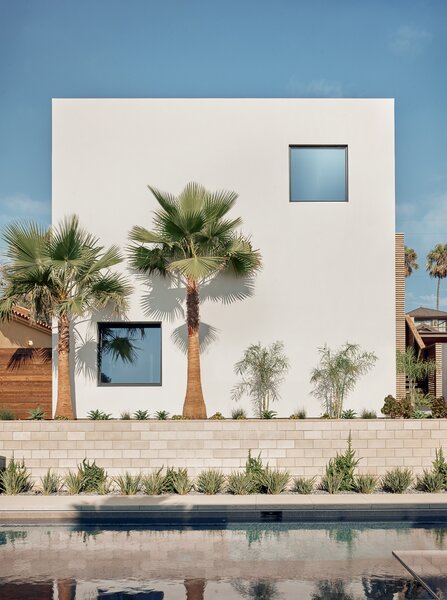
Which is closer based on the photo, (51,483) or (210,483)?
(210,483)

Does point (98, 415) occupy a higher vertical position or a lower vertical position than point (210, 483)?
higher

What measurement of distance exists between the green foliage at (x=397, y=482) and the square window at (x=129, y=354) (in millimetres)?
5629

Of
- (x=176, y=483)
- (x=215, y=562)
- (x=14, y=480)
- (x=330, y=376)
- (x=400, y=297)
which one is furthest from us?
(x=400, y=297)

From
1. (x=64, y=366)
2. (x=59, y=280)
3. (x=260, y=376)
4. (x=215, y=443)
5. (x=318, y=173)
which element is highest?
(x=318, y=173)

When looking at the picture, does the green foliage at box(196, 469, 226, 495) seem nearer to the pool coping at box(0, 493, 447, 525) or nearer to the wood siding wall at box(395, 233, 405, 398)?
the pool coping at box(0, 493, 447, 525)

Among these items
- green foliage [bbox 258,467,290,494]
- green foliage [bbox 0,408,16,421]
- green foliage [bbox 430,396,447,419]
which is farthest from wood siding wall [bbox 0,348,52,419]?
green foliage [bbox 430,396,447,419]

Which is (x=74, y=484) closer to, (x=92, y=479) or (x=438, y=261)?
(x=92, y=479)

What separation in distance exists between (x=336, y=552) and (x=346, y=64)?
13997mm

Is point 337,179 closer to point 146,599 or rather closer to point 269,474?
point 269,474

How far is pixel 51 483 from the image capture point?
1200cm

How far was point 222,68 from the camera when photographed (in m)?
17.3

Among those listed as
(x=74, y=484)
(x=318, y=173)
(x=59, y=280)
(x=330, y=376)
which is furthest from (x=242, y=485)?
(x=318, y=173)

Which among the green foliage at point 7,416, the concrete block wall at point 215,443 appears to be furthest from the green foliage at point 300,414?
the green foliage at point 7,416

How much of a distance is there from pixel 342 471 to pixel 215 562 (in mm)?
5151
